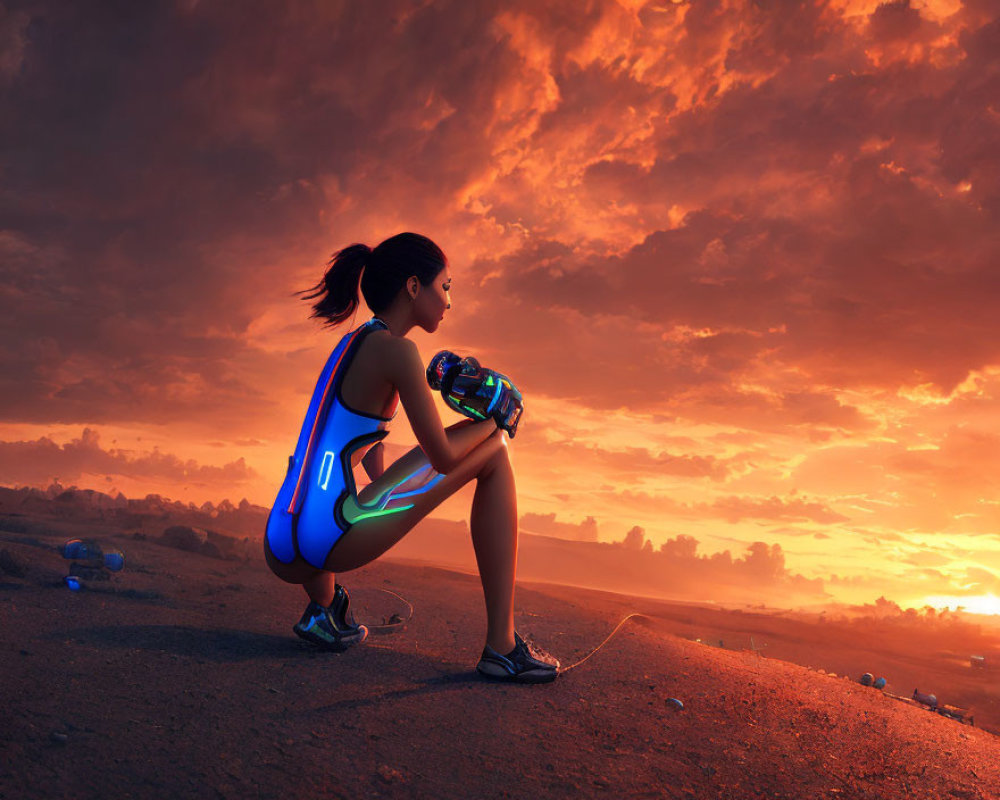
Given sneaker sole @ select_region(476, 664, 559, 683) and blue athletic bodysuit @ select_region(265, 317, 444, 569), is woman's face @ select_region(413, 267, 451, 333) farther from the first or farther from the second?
sneaker sole @ select_region(476, 664, 559, 683)

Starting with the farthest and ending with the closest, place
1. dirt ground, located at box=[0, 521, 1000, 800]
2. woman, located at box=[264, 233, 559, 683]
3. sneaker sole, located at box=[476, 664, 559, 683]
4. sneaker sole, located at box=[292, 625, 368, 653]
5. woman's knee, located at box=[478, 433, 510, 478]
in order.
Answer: sneaker sole, located at box=[292, 625, 368, 653]
woman's knee, located at box=[478, 433, 510, 478]
sneaker sole, located at box=[476, 664, 559, 683]
woman, located at box=[264, 233, 559, 683]
dirt ground, located at box=[0, 521, 1000, 800]

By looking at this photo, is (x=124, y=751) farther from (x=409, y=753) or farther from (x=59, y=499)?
(x=59, y=499)

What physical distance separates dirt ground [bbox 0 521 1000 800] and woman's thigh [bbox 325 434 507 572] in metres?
0.62

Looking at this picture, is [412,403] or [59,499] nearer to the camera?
[412,403]

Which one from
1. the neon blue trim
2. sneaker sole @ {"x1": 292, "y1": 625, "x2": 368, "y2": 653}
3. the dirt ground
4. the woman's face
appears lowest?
the dirt ground

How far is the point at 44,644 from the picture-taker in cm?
384

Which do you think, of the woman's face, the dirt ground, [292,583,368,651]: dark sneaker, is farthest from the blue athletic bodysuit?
the dirt ground

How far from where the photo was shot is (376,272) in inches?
153

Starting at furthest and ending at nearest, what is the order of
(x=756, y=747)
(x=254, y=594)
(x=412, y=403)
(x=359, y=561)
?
(x=254, y=594) → (x=359, y=561) → (x=412, y=403) → (x=756, y=747)

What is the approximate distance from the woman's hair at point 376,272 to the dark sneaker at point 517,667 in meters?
2.02

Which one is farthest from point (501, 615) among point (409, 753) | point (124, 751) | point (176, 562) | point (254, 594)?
point (176, 562)

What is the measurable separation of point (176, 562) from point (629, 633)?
19.4ft

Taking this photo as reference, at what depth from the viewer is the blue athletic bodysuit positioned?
142 inches

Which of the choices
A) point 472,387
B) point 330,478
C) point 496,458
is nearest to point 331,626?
point 330,478
